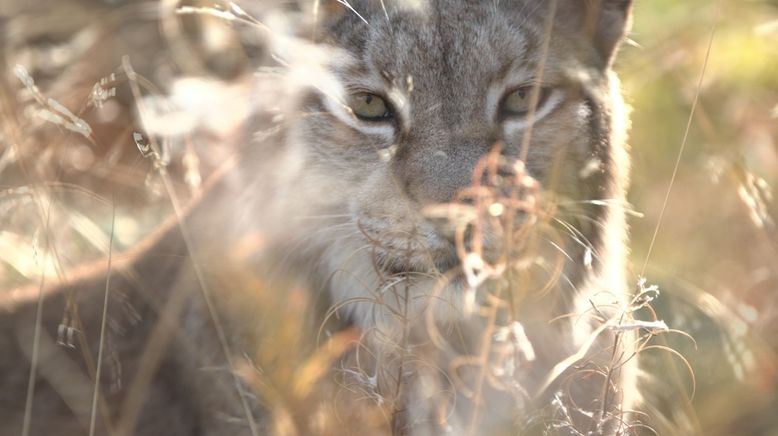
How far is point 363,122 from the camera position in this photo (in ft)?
8.19

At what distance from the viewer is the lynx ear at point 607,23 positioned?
2.67m

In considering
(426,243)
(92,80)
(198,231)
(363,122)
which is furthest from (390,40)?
(92,80)

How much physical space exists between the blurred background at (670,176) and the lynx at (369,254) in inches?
7.5

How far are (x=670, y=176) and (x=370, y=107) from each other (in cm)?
181

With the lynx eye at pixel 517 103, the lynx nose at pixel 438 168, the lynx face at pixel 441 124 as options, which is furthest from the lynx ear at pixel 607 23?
the lynx nose at pixel 438 168

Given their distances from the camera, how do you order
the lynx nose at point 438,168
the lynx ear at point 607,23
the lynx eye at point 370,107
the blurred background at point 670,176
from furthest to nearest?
the blurred background at point 670,176 → the lynx ear at point 607,23 → the lynx eye at point 370,107 → the lynx nose at point 438,168

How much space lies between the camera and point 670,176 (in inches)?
152

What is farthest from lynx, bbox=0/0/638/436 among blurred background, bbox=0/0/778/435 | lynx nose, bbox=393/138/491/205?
blurred background, bbox=0/0/778/435

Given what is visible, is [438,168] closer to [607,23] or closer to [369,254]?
[369,254]

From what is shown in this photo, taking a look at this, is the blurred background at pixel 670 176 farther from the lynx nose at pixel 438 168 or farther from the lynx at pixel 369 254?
the lynx nose at pixel 438 168

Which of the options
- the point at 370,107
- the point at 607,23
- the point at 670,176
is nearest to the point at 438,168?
the point at 370,107

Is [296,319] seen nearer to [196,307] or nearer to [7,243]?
[196,307]

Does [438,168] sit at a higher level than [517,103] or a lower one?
lower

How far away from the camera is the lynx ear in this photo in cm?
267
